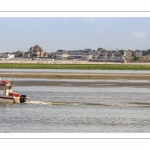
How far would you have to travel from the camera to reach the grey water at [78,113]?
26781 millimetres

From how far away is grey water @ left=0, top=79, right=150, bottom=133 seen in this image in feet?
87.9

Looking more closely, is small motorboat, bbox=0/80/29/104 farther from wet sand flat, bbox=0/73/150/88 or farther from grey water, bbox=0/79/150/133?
wet sand flat, bbox=0/73/150/88

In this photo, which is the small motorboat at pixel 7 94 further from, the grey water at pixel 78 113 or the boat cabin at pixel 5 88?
the grey water at pixel 78 113

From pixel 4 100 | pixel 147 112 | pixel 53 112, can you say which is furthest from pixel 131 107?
pixel 4 100

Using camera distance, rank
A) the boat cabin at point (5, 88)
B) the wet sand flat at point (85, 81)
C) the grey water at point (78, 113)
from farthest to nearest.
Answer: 1. the wet sand flat at point (85, 81)
2. the boat cabin at point (5, 88)
3. the grey water at point (78, 113)

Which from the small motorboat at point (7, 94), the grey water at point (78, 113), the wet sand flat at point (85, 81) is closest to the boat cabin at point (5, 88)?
the small motorboat at point (7, 94)

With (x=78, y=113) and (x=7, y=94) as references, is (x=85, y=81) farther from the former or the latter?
(x=78, y=113)

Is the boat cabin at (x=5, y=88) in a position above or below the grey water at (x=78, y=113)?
above

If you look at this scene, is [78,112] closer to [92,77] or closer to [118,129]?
[118,129]

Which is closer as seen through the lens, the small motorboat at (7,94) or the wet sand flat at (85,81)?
the small motorboat at (7,94)
